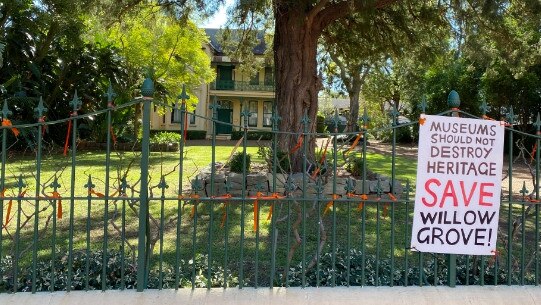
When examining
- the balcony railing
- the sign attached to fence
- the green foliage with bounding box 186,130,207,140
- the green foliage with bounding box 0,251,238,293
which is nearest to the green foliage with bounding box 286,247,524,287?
the sign attached to fence

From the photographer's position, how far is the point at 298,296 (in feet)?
14.6

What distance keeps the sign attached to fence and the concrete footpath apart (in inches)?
14.7

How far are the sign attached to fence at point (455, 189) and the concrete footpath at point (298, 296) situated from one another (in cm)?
37

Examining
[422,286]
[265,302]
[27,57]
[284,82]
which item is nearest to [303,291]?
[265,302]

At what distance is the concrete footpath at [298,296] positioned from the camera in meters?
4.31

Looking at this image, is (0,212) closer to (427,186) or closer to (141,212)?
(141,212)

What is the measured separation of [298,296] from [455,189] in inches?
64.2

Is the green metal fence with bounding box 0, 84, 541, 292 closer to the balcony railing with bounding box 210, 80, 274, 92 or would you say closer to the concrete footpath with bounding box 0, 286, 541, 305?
the concrete footpath with bounding box 0, 286, 541, 305

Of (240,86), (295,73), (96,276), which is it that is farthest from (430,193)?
(240,86)

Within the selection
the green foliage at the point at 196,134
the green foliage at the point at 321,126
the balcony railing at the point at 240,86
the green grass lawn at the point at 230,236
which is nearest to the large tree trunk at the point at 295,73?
the green foliage at the point at 321,126

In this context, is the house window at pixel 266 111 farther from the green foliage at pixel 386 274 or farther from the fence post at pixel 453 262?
the fence post at pixel 453 262

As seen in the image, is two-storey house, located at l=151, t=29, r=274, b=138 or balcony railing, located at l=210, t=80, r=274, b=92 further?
balcony railing, located at l=210, t=80, r=274, b=92

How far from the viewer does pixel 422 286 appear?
15.4 feet

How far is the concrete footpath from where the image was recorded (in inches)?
170
